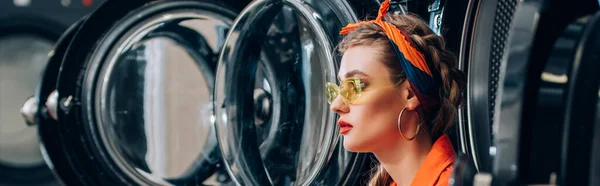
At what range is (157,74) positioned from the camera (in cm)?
214

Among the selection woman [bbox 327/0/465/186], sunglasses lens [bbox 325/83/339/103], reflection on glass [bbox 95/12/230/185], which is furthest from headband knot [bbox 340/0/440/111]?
reflection on glass [bbox 95/12/230/185]

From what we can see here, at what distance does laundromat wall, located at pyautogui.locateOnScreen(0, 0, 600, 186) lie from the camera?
720 mm

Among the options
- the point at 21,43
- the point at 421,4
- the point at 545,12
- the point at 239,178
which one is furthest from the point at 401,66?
the point at 21,43

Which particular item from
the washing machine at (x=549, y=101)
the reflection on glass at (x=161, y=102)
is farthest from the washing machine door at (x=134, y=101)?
the washing machine at (x=549, y=101)

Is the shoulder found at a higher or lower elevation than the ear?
lower

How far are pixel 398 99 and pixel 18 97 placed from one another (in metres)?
2.58

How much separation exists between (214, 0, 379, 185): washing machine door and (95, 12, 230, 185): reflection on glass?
7.9 inches

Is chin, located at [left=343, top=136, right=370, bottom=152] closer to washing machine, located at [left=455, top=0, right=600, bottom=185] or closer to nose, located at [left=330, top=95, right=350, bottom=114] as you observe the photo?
nose, located at [left=330, top=95, right=350, bottom=114]

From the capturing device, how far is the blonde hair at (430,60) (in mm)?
1149

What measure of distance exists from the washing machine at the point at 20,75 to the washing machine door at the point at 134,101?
1.26m

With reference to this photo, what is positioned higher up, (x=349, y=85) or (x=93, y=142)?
(x=349, y=85)

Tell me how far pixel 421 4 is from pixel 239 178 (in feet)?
2.17

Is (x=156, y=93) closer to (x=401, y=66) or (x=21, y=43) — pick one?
(x=401, y=66)

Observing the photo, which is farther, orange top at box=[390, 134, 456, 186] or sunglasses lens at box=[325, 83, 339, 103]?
sunglasses lens at box=[325, 83, 339, 103]
